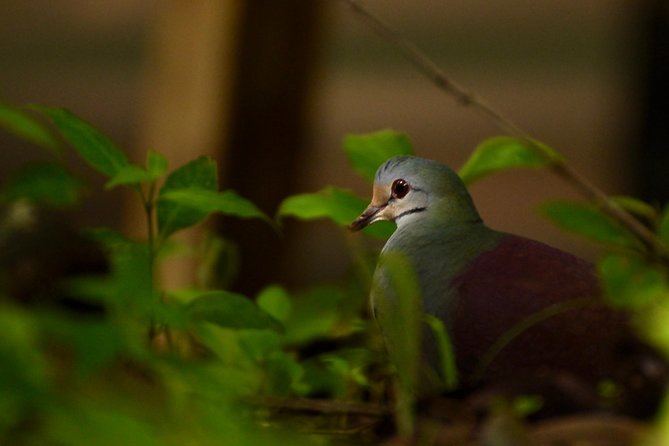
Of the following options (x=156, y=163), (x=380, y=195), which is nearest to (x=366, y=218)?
(x=380, y=195)

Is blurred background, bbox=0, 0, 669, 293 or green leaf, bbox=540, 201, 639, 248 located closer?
green leaf, bbox=540, 201, 639, 248

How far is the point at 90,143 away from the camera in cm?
50

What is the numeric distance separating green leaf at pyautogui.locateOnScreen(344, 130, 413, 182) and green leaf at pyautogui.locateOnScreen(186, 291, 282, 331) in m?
0.15

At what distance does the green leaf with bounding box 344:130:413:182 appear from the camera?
1.94 feet

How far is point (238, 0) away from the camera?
169 cm

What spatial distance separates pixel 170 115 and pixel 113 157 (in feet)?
4.30

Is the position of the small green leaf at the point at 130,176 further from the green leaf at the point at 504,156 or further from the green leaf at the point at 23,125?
the green leaf at the point at 504,156

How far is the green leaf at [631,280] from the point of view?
1.51 ft

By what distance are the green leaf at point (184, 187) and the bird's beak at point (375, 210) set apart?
8 cm

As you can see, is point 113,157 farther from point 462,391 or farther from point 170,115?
point 170,115

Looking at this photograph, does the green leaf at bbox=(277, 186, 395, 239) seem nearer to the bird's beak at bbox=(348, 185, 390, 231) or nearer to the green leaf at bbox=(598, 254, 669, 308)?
the bird's beak at bbox=(348, 185, 390, 231)

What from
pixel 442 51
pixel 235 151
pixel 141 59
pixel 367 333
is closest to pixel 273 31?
pixel 235 151

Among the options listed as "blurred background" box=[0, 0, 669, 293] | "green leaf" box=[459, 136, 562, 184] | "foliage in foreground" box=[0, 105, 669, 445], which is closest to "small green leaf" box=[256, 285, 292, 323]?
"foliage in foreground" box=[0, 105, 669, 445]

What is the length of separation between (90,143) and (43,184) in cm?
3
